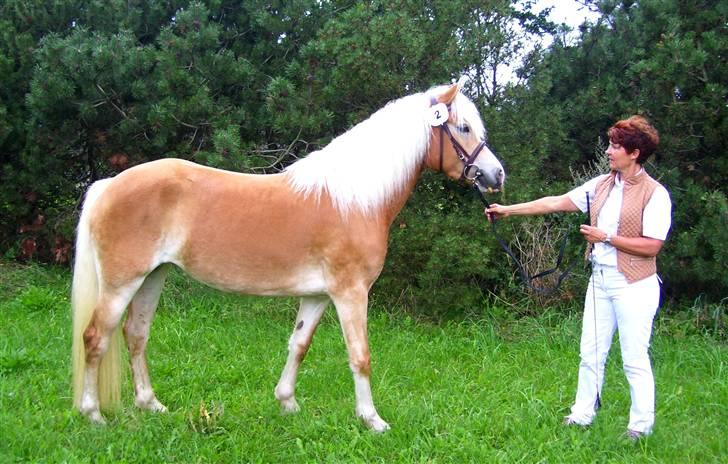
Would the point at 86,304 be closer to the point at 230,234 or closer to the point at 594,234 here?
the point at 230,234

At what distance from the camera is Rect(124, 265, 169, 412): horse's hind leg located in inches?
168

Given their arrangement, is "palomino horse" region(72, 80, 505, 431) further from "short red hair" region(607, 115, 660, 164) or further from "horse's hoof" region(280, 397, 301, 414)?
"short red hair" region(607, 115, 660, 164)

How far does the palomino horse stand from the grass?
345 mm

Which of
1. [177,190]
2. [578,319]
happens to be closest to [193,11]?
[177,190]

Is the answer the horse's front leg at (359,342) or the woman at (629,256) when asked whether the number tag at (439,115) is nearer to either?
the woman at (629,256)

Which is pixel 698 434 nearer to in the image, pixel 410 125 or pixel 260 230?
pixel 410 125

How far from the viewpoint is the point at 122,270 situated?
3.88 m

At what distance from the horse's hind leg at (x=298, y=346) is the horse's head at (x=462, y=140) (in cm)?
125

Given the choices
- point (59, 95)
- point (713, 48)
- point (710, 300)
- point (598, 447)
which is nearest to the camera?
point (598, 447)

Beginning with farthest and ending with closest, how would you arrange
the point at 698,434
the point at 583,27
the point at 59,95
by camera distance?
1. the point at 583,27
2. the point at 59,95
3. the point at 698,434

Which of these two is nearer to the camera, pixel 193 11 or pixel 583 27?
pixel 193 11

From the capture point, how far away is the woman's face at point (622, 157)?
3.56m

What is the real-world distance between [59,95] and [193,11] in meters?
1.68

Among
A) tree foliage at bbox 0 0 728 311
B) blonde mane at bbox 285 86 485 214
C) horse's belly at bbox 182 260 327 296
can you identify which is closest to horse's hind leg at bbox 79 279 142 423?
horse's belly at bbox 182 260 327 296
